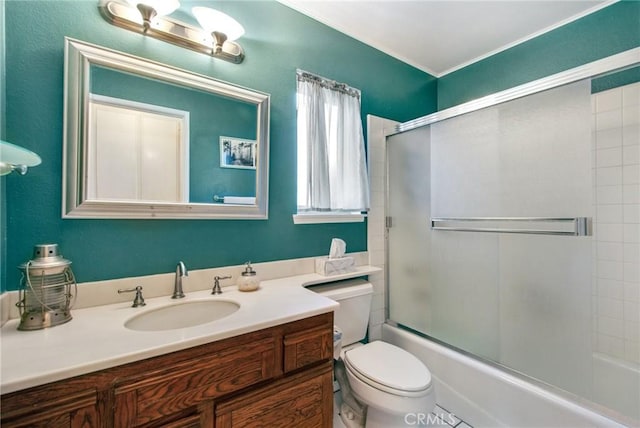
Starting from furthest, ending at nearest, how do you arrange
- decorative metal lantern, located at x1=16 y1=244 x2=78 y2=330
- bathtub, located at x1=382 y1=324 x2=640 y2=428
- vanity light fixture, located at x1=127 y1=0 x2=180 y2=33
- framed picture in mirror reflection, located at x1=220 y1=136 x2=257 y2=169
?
framed picture in mirror reflection, located at x1=220 y1=136 x2=257 y2=169 → bathtub, located at x1=382 y1=324 x2=640 y2=428 → vanity light fixture, located at x1=127 y1=0 x2=180 y2=33 → decorative metal lantern, located at x1=16 y1=244 x2=78 y2=330

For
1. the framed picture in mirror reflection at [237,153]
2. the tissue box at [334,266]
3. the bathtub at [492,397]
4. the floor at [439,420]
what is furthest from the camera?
the tissue box at [334,266]

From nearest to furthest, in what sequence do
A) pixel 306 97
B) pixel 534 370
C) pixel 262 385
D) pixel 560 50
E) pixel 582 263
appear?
pixel 262 385 < pixel 582 263 < pixel 534 370 < pixel 306 97 < pixel 560 50

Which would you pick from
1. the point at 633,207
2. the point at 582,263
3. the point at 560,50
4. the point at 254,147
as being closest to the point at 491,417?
the point at 582,263

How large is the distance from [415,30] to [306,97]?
3.07 ft

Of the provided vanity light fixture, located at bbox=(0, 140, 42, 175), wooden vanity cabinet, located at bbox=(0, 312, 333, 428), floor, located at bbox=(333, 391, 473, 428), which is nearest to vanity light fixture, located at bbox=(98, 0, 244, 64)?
vanity light fixture, located at bbox=(0, 140, 42, 175)

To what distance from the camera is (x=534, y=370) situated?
4.61 ft

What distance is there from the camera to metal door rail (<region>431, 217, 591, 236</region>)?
1286mm

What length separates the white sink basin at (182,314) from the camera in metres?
1.05

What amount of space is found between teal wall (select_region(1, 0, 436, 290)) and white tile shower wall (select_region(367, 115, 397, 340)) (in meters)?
0.09

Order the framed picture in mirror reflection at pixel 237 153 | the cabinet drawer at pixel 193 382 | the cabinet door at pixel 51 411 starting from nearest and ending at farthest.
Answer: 1. the cabinet door at pixel 51 411
2. the cabinet drawer at pixel 193 382
3. the framed picture in mirror reflection at pixel 237 153

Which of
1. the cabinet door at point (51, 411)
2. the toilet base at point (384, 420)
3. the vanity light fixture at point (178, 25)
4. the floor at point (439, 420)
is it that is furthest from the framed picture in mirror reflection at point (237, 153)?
the floor at point (439, 420)

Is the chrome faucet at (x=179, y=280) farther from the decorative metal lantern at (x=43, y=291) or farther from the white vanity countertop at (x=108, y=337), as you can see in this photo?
the decorative metal lantern at (x=43, y=291)

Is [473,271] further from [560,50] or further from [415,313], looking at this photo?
[560,50]

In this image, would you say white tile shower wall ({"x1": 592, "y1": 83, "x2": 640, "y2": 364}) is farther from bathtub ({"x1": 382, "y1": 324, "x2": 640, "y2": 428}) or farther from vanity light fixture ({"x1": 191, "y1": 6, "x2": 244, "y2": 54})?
vanity light fixture ({"x1": 191, "y1": 6, "x2": 244, "y2": 54})
